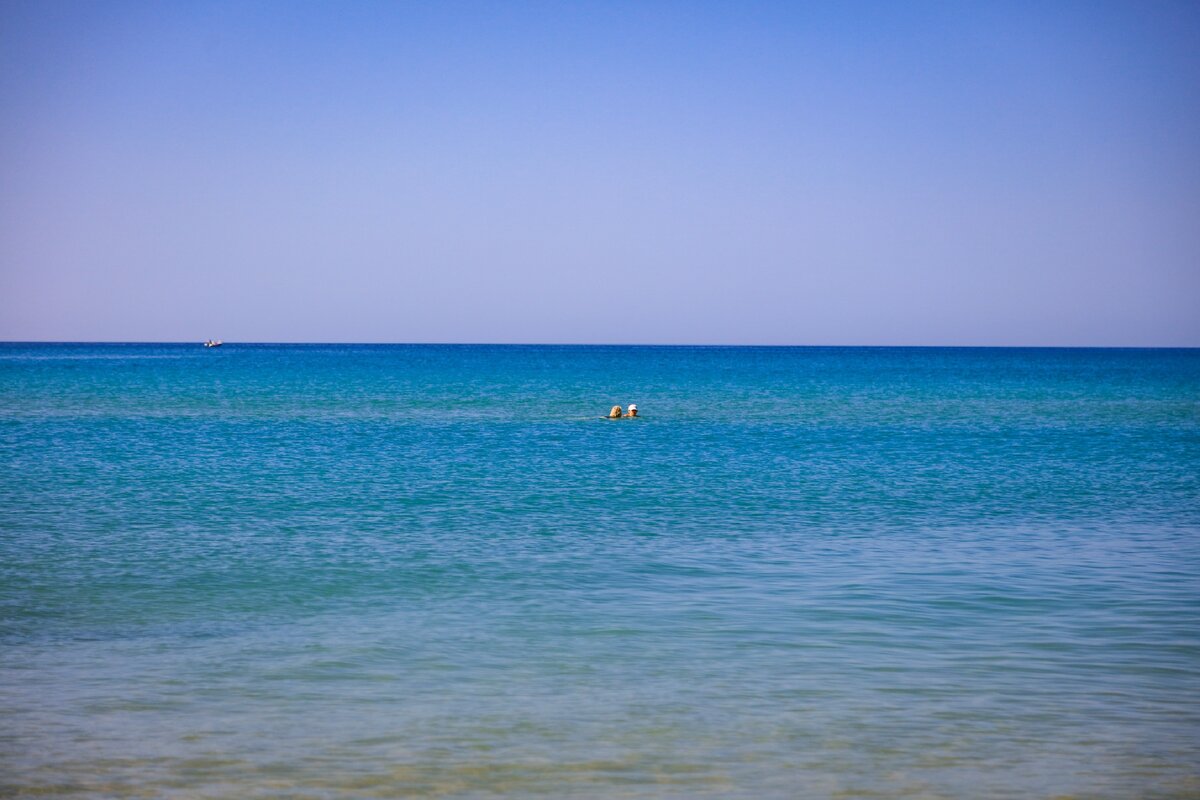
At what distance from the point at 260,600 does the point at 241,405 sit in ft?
118

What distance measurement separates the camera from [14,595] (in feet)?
37.4

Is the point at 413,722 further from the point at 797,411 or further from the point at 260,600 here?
the point at 797,411

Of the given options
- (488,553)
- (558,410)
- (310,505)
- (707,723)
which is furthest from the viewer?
(558,410)

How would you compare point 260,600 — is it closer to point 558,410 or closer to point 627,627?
point 627,627

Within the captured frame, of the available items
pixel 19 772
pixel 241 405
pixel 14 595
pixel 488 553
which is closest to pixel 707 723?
pixel 19 772

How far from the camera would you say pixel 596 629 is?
33.5ft

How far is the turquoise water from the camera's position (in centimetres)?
691

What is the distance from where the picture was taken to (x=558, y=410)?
44.7 metres

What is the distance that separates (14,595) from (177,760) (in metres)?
5.62

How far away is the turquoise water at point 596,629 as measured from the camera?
6910mm

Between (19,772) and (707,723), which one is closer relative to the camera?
(19,772)

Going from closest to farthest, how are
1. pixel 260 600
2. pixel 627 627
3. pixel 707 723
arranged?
pixel 707 723, pixel 627 627, pixel 260 600

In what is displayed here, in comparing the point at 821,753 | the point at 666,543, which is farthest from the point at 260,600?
the point at 821,753

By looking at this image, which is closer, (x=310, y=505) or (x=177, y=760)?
(x=177, y=760)
